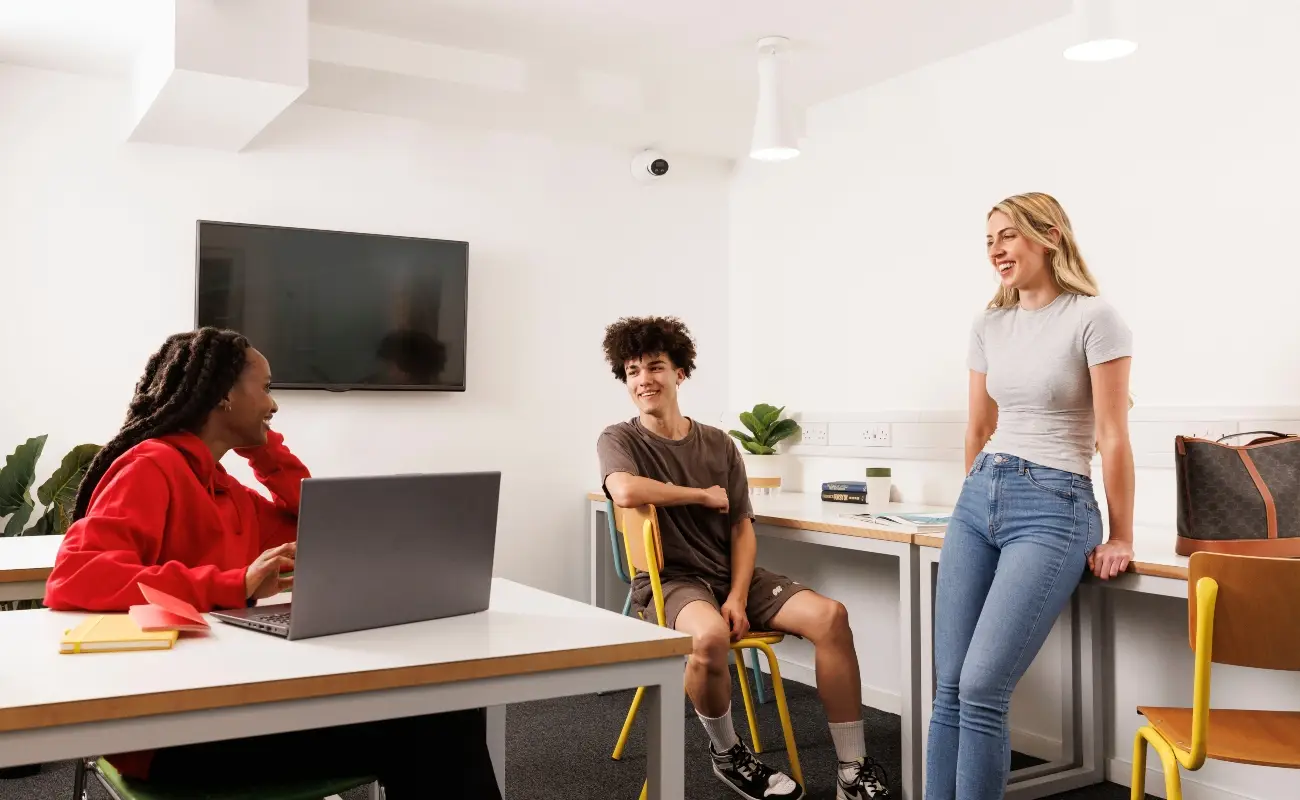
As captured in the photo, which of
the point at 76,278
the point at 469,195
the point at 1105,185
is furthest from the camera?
the point at 469,195

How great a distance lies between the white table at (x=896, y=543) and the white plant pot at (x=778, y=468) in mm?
219

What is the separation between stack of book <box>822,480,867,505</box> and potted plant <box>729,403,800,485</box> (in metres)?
0.38

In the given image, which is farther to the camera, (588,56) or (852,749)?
(588,56)

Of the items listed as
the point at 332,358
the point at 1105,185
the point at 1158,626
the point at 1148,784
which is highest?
the point at 1105,185

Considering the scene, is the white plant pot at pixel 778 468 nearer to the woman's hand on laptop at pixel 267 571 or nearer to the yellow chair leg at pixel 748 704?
the yellow chair leg at pixel 748 704

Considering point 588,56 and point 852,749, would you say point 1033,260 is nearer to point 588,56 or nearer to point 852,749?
point 852,749

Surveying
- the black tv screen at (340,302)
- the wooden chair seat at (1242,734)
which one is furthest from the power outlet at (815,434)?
the wooden chair seat at (1242,734)

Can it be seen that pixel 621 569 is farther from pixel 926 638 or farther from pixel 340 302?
pixel 340 302

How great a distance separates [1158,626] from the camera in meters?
2.83

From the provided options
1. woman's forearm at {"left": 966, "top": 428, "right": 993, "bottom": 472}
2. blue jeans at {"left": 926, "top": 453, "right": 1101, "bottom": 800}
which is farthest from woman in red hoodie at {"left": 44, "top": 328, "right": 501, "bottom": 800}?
woman's forearm at {"left": 966, "top": 428, "right": 993, "bottom": 472}

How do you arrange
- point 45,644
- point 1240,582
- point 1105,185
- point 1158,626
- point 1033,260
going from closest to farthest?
point 45,644 < point 1240,582 < point 1033,260 < point 1158,626 < point 1105,185

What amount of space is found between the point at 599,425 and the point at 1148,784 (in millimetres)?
2487

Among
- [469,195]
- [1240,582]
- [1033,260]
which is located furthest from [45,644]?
[469,195]

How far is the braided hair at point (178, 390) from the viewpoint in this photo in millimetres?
1760
